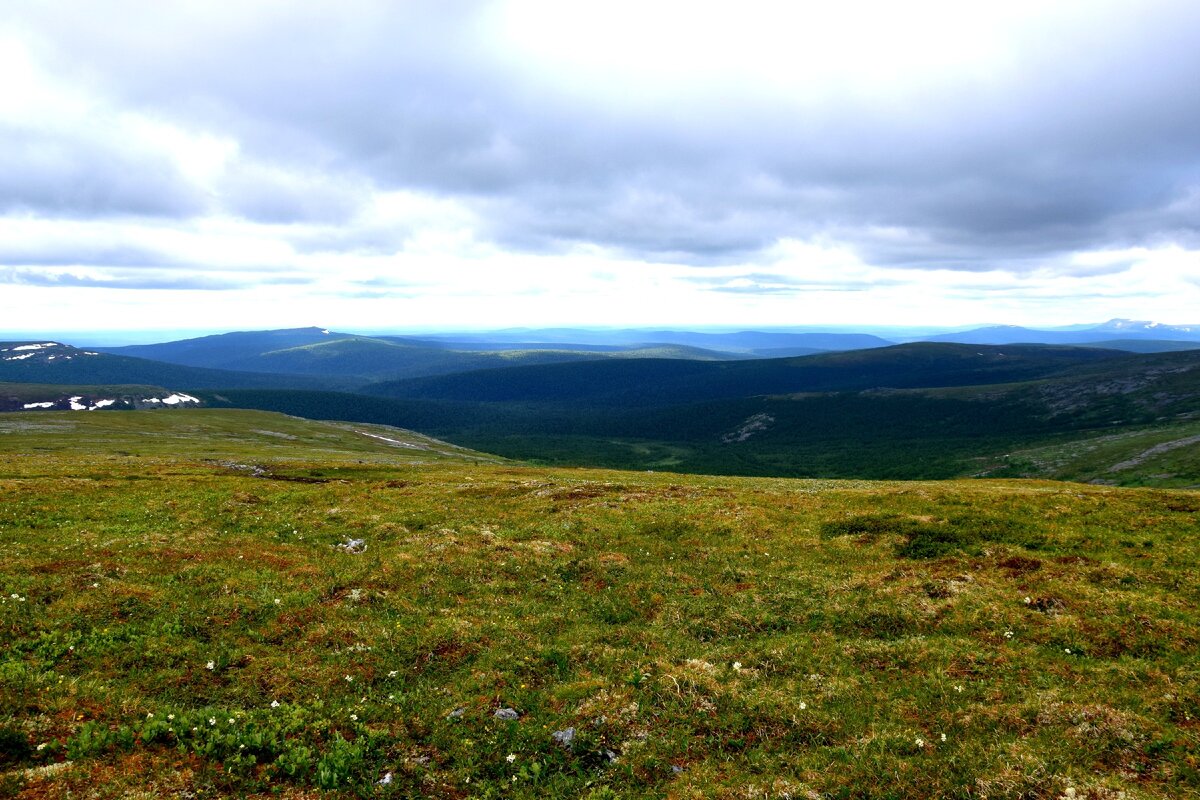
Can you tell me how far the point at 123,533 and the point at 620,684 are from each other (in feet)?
100

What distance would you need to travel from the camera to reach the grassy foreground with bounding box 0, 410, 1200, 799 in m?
13.0

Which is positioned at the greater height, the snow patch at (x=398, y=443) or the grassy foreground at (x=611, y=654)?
the grassy foreground at (x=611, y=654)

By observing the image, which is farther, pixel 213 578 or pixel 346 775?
pixel 213 578

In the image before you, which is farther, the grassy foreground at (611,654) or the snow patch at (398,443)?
the snow patch at (398,443)

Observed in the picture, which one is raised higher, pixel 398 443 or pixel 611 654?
pixel 611 654

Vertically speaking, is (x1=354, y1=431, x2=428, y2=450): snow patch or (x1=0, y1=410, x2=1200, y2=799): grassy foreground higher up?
(x1=0, y1=410, x2=1200, y2=799): grassy foreground

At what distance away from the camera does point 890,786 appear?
1239cm

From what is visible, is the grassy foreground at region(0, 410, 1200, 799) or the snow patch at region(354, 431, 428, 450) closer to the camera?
the grassy foreground at region(0, 410, 1200, 799)

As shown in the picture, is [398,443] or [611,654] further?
[398,443]

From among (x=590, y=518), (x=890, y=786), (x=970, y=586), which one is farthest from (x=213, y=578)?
(x=970, y=586)

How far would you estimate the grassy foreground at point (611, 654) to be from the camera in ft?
42.5

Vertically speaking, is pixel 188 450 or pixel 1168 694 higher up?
pixel 1168 694

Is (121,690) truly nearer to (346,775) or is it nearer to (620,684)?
(346,775)

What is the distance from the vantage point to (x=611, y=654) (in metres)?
19.5
